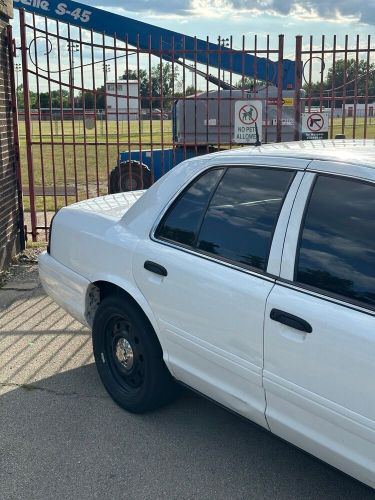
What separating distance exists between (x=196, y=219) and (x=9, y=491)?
5.58ft

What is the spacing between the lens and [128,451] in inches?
128

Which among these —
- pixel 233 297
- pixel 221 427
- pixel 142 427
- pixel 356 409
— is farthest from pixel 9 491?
pixel 356 409

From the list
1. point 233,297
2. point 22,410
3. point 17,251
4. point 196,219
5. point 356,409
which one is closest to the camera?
point 356,409

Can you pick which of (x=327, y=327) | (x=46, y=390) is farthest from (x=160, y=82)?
(x=327, y=327)

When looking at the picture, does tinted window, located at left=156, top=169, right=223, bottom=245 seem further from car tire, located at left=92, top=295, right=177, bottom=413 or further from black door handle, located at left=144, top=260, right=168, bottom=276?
car tire, located at left=92, top=295, right=177, bottom=413

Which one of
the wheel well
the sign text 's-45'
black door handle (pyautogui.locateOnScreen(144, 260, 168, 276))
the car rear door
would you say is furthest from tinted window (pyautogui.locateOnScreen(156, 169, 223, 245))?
the sign text 's-45'

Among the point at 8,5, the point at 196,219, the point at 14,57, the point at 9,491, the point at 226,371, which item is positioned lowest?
the point at 9,491

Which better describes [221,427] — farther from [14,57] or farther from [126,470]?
[14,57]

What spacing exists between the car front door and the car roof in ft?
0.37

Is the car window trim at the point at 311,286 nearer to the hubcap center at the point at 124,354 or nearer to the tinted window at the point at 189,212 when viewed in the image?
the tinted window at the point at 189,212

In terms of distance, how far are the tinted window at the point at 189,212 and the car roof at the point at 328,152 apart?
18 cm

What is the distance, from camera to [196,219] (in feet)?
10.2

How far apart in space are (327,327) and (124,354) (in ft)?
5.54

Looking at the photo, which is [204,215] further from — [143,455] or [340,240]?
[143,455]
